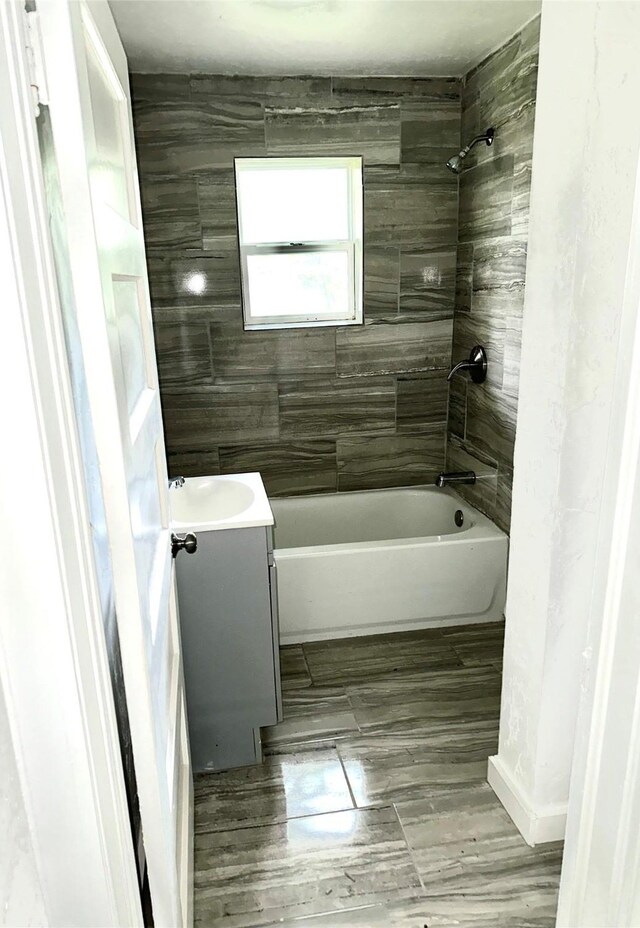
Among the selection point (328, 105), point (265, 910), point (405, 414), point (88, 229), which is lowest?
point (265, 910)

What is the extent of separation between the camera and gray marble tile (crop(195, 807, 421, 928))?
1752 mm

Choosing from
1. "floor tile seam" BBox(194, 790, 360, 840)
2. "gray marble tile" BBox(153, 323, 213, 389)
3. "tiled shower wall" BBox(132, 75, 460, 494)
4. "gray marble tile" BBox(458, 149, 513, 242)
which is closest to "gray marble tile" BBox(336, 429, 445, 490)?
"tiled shower wall" BBox(132, 75, 460, 494)

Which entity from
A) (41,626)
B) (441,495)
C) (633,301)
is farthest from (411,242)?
(41,626)

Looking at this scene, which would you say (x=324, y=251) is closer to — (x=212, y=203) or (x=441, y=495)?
(x=212, y=203)

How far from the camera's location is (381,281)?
3.47 m

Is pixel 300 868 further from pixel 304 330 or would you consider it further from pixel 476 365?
pixel 304 330

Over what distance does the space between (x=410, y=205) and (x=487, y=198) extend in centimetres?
46

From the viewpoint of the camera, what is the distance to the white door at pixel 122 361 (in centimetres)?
79

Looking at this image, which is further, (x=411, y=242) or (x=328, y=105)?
(x=411, y=242)

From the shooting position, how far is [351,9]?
2461 mm

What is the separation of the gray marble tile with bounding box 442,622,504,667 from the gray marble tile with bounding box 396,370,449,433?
1.15 m

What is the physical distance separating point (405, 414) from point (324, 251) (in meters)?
0.96

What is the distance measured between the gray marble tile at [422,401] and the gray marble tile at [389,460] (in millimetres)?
60

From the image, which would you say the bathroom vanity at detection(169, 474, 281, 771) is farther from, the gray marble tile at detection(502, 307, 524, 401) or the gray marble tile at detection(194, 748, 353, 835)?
the gray marble tile at detection(502, 307, 524, 401)
